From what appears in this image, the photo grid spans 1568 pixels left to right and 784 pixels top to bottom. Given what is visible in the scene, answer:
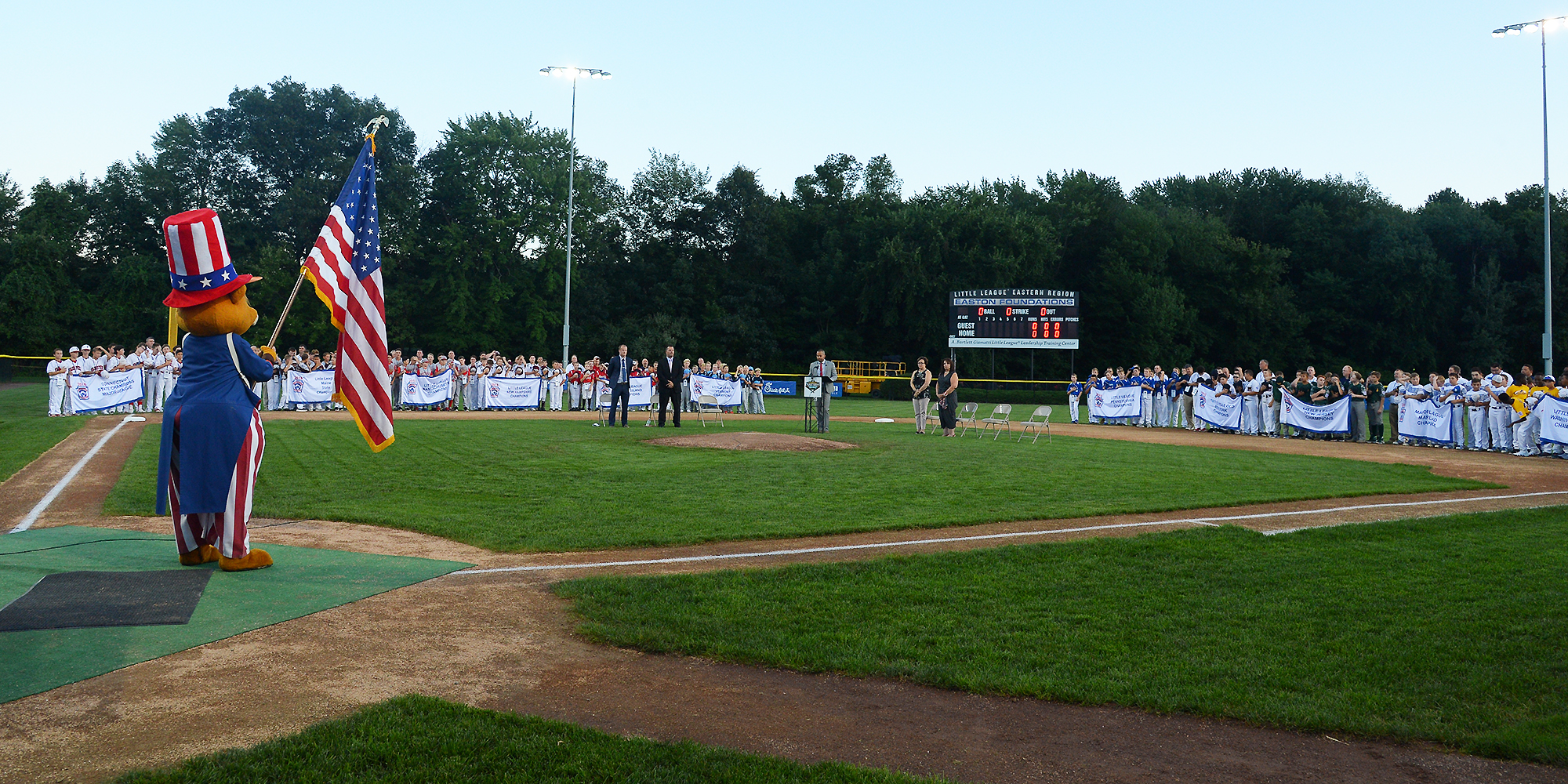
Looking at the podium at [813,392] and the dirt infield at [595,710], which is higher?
the podium at [813,392]

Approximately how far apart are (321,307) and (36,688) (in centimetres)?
5235

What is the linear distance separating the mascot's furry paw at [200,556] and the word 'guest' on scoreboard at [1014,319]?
38313mm

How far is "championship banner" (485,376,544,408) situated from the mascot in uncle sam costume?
2467cm

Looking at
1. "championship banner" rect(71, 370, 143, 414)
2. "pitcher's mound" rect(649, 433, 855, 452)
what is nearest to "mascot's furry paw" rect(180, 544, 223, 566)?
"pitcher's mound" rect(649, 433, 855, 452)

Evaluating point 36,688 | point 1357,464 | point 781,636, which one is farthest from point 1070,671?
point 1357,464

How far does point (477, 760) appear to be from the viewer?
3.80 meters

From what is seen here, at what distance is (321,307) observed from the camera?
51.7m

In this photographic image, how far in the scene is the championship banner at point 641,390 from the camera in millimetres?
31953

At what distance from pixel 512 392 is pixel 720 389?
23.4ft

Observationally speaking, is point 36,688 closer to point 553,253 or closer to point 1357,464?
point 1357,464

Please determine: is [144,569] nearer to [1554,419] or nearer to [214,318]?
[214,318]

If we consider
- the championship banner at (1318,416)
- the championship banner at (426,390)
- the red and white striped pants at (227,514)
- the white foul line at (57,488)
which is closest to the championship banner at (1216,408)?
the championship banner at (1318,416)

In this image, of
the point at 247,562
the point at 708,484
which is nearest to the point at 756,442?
the point at 708,484

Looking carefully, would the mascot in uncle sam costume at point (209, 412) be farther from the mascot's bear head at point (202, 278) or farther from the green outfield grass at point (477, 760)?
the green outfield grass at point (477, 760)
